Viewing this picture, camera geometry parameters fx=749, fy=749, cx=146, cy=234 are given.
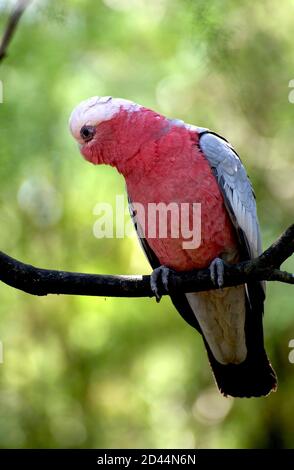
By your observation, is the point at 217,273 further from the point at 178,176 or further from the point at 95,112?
the point at 95,112

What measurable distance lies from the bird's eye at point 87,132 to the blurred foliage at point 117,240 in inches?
123

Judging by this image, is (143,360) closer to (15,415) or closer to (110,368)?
(110,368)

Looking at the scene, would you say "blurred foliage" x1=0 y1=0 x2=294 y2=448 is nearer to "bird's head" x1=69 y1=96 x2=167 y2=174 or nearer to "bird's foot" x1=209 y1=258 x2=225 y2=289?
"bird's head" x1=69 y1=96 x2=167 y2=174

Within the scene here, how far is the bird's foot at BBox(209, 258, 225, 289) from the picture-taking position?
16.4 feet

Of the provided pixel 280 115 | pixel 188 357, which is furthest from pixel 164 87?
pixel 188 357

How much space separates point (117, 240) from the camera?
909cm

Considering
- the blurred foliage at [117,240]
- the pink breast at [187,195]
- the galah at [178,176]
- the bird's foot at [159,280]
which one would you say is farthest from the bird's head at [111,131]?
the blurred foliage at [117,240]

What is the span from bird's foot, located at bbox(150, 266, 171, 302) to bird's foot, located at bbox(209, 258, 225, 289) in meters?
0.38

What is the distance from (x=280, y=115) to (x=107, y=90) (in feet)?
7.21

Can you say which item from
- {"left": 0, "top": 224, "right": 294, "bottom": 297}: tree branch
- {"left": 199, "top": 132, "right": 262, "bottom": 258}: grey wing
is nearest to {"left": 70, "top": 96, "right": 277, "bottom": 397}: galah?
{"left": 199, "top": 132, "right": 262, "bottom": 258}: grey wing

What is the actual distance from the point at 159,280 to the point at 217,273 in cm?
56

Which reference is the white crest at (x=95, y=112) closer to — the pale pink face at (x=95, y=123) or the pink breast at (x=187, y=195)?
the pale pink face at (x=95, y=123)

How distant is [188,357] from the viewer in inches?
368

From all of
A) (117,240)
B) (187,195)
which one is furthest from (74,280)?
(117,240)
